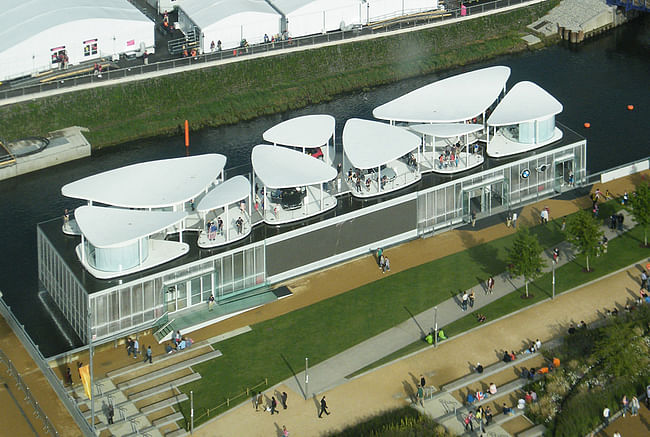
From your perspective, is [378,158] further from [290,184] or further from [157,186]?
[157,186]

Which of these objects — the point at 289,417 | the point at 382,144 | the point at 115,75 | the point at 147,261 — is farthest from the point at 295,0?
the point at 289,417

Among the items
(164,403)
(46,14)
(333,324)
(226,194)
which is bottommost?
(164,403)

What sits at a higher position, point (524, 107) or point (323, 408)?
point (524, 107)

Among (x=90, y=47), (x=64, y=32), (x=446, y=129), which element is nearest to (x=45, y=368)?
(x=446, y=129)

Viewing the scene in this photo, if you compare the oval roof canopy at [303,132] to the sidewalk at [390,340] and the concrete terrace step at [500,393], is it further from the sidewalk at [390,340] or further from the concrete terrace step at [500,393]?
the concrete terrace step at [500,393]

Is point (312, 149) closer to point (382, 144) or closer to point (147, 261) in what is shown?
point (382, 144)

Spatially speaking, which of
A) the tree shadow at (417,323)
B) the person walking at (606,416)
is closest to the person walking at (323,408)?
the tree shadow at (417,323)
